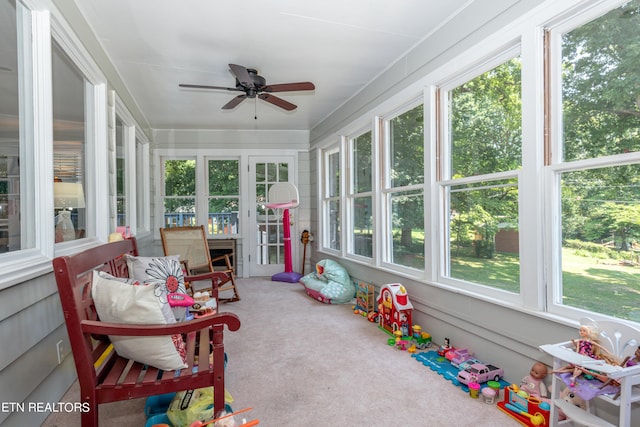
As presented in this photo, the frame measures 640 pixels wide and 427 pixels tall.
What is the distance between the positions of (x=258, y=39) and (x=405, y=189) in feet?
5.89

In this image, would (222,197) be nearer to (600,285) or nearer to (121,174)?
(121,174)

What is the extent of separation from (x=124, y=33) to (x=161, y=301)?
226 centimetres

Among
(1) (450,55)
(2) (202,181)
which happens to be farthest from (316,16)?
(2) (202,181)

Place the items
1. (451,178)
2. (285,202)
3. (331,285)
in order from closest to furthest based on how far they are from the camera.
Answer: (451,178) → (331,285) → (285,202)

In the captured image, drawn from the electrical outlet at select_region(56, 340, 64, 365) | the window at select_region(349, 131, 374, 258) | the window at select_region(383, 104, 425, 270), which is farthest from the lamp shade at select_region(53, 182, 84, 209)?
the window at select_region(349, 131, 374, 258)

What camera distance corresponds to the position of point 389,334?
3102 mm

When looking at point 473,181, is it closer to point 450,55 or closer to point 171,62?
point 450,55

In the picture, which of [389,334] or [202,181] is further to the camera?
[202,181]

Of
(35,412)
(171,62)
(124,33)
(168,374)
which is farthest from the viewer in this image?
(171,62)

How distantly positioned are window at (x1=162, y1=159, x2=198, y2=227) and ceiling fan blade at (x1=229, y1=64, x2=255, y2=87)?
10.1 feet

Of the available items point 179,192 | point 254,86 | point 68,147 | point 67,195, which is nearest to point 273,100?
point 254,86

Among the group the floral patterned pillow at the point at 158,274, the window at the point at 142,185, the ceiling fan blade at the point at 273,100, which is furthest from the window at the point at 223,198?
the floral patterned pillow at the point at 158,274

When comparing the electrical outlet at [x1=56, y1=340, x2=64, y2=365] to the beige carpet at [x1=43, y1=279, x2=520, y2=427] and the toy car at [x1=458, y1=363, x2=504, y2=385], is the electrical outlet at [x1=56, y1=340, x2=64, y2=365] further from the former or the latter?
the toy car at [x1=458, y1=363, x2=504, y2=385]

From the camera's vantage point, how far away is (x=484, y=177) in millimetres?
2449
